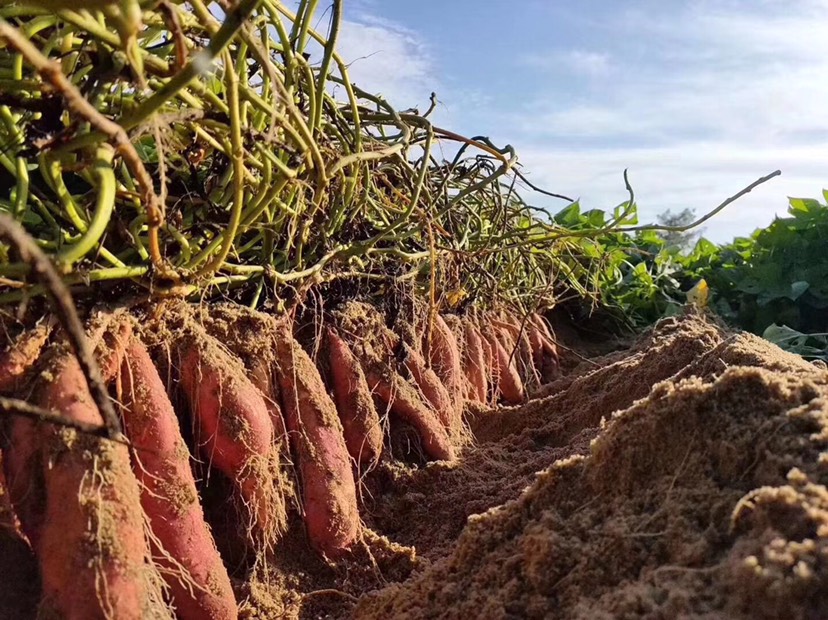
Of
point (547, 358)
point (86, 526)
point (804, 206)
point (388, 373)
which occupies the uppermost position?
point (804, 206)

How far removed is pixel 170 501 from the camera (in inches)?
51.8

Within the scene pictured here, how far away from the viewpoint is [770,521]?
834 mm

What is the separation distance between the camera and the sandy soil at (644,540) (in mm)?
803

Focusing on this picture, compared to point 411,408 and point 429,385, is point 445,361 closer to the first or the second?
point 429,385

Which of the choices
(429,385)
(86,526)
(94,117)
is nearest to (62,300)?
(94,117)

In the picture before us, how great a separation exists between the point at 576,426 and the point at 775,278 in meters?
3.32

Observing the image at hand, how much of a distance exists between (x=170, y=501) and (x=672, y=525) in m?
0.94

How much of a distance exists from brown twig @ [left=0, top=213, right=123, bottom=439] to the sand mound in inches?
27.0

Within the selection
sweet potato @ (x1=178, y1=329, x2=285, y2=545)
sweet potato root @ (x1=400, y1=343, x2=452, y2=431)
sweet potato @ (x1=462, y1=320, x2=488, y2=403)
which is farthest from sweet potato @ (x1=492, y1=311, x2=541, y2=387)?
sweet potato @ (x1=178, y1=329, x2=285, y2=545)

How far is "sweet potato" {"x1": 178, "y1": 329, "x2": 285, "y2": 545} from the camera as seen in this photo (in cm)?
149

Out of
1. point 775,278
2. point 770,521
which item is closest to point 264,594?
point 770,521

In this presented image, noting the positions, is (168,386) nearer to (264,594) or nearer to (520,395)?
(264,594)

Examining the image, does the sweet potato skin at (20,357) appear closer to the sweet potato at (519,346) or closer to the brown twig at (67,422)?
the brown twig at (67,422)

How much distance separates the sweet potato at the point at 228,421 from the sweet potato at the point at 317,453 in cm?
14
